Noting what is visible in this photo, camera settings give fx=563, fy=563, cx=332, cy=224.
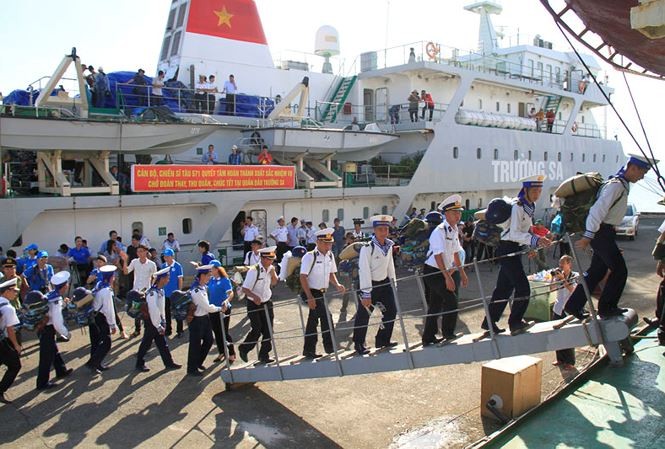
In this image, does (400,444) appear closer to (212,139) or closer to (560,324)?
(560,324)

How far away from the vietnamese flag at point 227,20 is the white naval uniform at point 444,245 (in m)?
13.3

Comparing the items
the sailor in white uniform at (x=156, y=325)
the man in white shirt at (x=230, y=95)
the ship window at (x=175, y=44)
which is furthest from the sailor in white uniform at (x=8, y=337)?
the ship window at (x=175, y=44)

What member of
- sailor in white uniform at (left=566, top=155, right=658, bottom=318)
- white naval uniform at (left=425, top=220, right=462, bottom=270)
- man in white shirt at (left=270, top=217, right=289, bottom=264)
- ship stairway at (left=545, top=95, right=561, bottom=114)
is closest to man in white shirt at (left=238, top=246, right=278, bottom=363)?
white naval uniform at (left=425, top=220, right=462, bottom=270)

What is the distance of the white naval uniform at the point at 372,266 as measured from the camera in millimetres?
6484

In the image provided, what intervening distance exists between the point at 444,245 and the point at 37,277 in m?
7.54

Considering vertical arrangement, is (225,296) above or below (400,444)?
above

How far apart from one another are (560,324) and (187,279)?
9.99m

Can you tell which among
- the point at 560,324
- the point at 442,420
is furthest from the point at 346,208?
the point at 560,324

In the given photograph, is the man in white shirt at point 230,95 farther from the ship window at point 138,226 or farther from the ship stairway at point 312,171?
the ship window at point 138,226

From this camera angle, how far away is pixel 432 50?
64.8 feet

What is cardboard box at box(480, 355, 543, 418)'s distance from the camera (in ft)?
20.8

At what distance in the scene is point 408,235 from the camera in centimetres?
848

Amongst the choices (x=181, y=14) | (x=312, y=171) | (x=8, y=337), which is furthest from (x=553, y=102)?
(x=8, y=337)

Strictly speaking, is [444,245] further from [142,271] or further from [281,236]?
[281,236]
